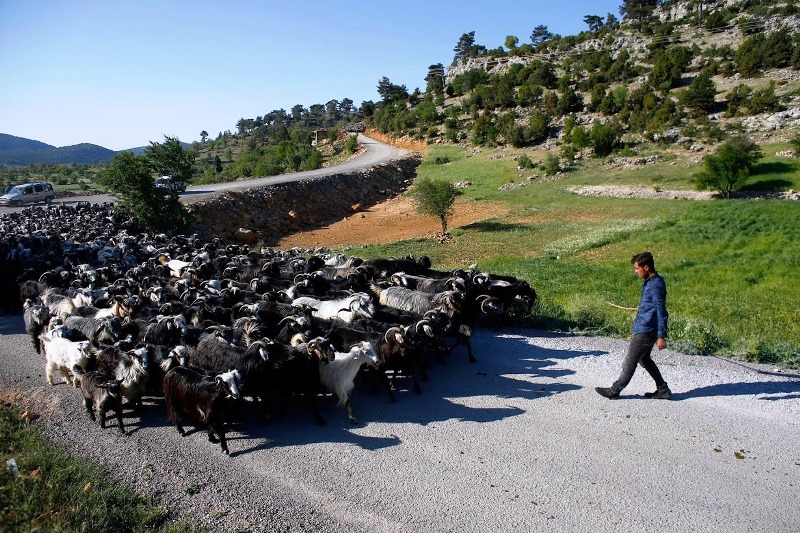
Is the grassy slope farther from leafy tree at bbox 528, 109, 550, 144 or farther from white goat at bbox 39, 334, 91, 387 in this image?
leafy tree at bbox 528, 109, 550, 144

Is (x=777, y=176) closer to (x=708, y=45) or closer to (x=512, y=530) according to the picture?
(x=512, y=530)

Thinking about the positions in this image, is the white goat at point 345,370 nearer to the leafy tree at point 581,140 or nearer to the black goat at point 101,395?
the black goat at point 101,395

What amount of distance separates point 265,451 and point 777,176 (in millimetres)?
37723

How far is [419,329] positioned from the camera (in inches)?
337

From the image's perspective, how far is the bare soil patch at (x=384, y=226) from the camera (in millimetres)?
30672

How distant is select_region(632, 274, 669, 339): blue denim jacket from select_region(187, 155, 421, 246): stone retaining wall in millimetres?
25057

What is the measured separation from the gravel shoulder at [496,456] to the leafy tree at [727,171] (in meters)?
28.1

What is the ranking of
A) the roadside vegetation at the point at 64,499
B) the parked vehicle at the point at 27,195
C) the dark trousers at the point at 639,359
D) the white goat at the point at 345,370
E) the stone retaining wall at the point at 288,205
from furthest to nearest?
the parked vehicle at the point at 27,195 → the stone retaining wall at the point at 288,205 → the white goat at the point at 345,370 → the dark trousers at the point at 639,359 → the roadside vegetation at the point at 64,499

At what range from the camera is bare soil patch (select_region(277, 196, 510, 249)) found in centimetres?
3067

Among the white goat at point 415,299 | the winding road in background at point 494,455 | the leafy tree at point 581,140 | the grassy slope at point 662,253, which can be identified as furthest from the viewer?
the leafy tree at point 581,140

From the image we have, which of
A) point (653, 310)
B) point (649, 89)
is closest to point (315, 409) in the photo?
point (653, 310)

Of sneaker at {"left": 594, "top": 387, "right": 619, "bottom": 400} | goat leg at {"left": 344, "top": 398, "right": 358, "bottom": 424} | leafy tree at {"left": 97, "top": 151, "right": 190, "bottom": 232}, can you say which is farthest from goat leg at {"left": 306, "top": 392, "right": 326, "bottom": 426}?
leafy tree at {"left": 97, "top": 151, "right": 190, "bottom": 232}

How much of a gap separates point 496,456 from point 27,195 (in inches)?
1533

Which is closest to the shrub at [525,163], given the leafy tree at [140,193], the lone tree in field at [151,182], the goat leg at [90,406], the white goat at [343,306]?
the lone tree in field at [151,182]
